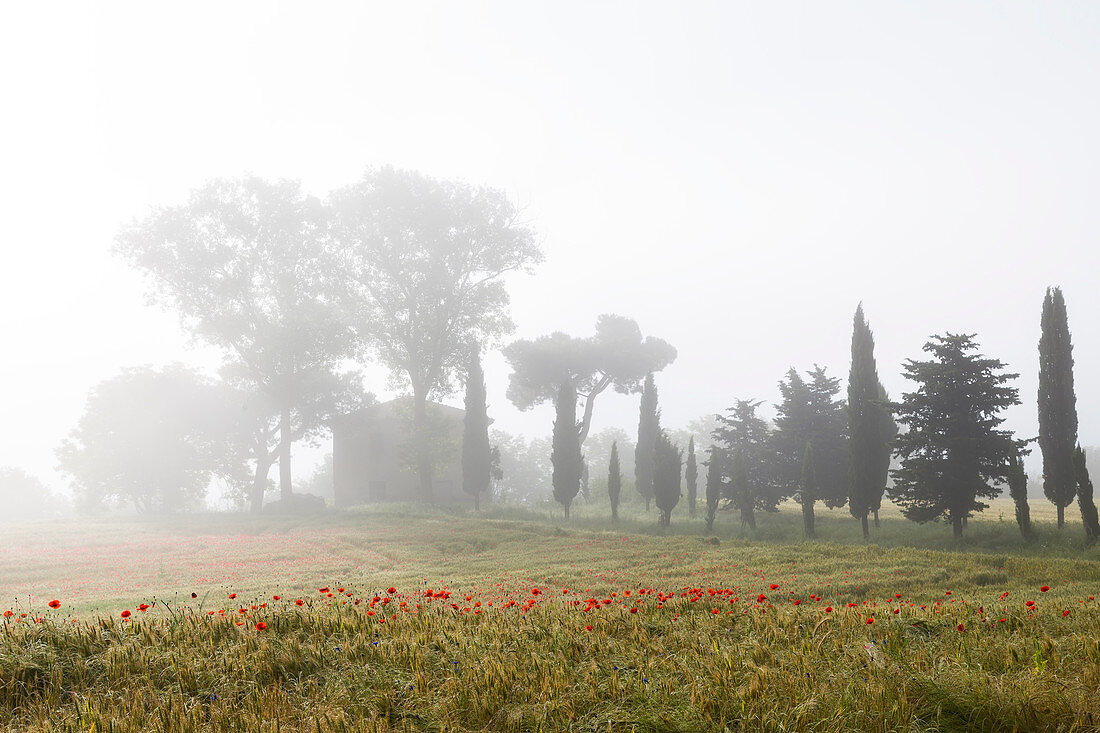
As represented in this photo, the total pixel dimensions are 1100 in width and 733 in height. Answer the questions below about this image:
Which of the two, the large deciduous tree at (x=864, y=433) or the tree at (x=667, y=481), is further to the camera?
the tree at (x=667, y=481)

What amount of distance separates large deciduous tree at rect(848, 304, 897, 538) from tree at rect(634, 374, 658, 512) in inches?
595

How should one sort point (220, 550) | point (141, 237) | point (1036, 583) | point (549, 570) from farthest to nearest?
point (141, 237) < point (220, 550) < point (549, 570) < point (1036, 583)

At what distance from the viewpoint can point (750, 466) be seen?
34.2 m

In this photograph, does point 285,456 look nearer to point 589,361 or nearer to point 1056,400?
point 589,361

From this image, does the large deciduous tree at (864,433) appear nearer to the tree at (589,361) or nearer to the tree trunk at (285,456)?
the tree at (589,361)

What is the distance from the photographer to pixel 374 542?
22.7 metres

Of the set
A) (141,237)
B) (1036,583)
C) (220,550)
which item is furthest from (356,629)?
(141,237)

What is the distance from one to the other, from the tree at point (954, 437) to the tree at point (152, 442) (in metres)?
45.9

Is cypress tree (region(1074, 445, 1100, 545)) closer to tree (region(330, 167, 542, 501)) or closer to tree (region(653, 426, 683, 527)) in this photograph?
tree (region(653, 426, 683, 527))

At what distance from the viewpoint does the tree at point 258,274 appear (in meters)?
38.3

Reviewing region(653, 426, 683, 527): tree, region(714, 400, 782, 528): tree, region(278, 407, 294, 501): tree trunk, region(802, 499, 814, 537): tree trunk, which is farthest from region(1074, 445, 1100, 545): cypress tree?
region(278, 407, 294, 501): tree trunk

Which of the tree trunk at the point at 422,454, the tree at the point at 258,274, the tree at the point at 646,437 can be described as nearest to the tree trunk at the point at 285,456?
the tree at the point at 258,274

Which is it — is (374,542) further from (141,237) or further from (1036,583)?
(141,237)

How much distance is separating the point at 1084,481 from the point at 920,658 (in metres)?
21.5
